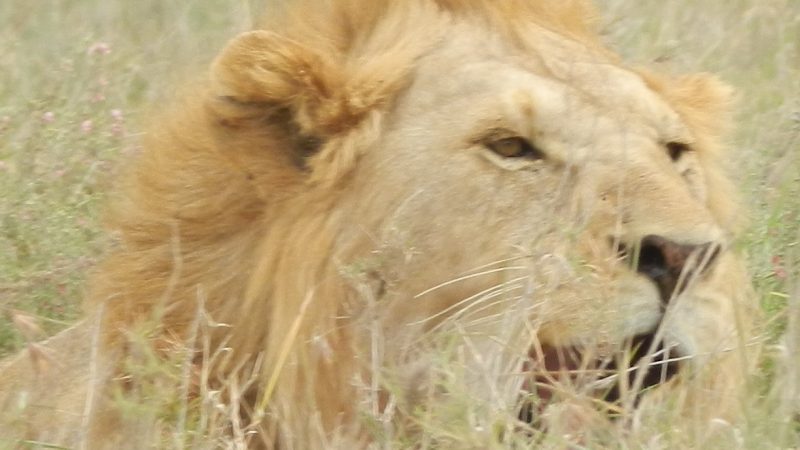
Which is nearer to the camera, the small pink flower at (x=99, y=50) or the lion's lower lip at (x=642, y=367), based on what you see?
the lion's lower lip at (x=642, y=367)

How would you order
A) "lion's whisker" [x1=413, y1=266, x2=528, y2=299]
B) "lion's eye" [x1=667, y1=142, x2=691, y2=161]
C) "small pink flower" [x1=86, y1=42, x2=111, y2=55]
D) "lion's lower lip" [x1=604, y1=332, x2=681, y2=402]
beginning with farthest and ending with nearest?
"small pink flower" [x1=86, y1=42, x2=111, y2=55]
"lion's eye" [x1=667, y1=142, x2=691, y2=161]
"lion's whisker" [x1=413, y1=266, x2=528, y2=299]
"lion's lower lip" [x1=604, y1=332, x2=681, y2=402]

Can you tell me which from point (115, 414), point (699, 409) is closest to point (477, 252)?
point (699, 409)

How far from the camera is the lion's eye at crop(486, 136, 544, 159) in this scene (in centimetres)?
342

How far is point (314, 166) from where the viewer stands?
136 inches

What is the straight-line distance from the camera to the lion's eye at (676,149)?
365 cm

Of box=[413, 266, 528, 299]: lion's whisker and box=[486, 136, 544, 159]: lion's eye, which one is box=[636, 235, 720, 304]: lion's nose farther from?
box=[486, 136, 544, 159]: lion's eye

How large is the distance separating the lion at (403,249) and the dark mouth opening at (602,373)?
0.04 feet

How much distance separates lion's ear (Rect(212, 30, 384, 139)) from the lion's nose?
71 cm

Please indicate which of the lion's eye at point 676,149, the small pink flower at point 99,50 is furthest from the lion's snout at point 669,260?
the small pink flower at point 99,50

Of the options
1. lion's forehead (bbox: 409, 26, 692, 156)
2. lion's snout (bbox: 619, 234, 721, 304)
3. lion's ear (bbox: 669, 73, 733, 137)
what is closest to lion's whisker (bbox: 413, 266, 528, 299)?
lion's snout (bbox: 619, 234, 721, 304)

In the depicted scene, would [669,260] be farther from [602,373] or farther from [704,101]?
[704,101]

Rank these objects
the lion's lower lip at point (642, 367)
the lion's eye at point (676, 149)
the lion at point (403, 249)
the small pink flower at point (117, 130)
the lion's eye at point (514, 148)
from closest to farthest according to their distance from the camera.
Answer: the lion's lower lip at point (642, 367)
the lion at point (403, 249)
the lion's eye at point (514, 148)
the lion's eye at point (676, 149)
the small pink flower at point (117, 130)

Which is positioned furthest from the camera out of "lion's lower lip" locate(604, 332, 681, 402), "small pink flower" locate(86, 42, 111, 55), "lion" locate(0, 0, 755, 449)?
"small pink flower" locate(86, 42, 111, 55)

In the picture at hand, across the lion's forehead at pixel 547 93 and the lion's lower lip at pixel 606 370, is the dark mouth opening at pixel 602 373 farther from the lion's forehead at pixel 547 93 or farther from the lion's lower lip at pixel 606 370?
the lion's forehead at pixel 547 93
